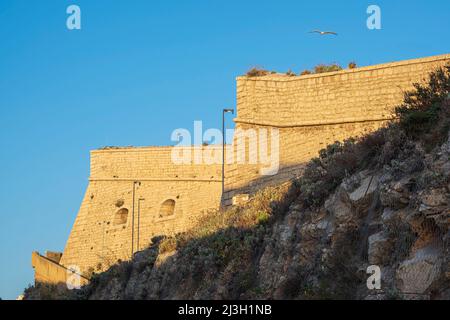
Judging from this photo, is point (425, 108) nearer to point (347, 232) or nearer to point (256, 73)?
point (347, 232)

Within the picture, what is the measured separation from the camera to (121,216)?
3969cm

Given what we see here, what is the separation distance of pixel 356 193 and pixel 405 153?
767mm

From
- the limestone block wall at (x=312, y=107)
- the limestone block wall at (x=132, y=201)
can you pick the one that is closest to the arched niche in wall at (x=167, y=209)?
the limestone block wall at (x=132, y=201)

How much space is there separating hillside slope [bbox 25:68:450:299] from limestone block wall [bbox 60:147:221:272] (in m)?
21.6

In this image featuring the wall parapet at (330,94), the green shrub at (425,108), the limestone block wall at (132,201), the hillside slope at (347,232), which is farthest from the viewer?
the limestone block wall at (132,201)

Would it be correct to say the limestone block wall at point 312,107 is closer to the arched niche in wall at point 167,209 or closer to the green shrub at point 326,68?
the green shrub at point 326,68

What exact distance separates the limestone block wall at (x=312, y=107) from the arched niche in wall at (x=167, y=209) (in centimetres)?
1461

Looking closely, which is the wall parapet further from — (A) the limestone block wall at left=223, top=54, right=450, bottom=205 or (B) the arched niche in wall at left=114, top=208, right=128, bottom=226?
(B) the arched niche in wall at left=114, top=208, right=128, bottom=226

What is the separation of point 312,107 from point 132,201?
1896 cm

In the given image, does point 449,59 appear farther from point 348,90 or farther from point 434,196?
point 434,196

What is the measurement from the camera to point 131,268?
16.5m

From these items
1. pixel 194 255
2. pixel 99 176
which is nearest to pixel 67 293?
pixel 194 255

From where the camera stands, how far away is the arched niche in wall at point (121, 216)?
39438mm

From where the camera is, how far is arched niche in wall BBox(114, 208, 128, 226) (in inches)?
1553
